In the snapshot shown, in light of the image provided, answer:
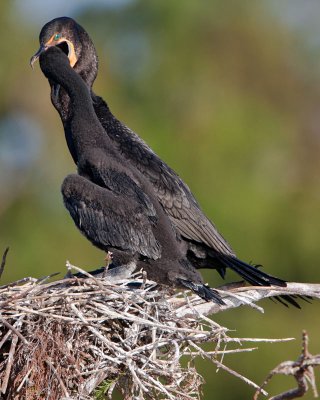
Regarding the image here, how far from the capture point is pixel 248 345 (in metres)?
16.5

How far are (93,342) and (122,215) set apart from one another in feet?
3.14

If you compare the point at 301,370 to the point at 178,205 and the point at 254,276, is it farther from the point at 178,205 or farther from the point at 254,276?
the point at 178,205

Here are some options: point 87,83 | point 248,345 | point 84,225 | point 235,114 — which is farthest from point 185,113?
point 84,225

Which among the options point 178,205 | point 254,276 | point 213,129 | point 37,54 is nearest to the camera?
point 254,276

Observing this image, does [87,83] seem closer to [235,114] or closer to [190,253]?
[190,253]

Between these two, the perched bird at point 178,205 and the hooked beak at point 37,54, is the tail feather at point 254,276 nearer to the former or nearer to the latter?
the perched bird at point 178,205

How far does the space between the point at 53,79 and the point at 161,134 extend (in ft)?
36.2

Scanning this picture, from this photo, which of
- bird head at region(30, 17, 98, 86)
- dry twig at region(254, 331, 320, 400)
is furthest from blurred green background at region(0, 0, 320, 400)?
dry twig at region(254, 331, 320, 400)

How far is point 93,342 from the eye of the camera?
6.73 metres

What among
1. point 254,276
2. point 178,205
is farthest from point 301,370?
point 178,205

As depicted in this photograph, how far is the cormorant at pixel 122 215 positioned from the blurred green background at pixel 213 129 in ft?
27.3

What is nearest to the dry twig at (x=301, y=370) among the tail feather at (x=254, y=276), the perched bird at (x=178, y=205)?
the tail feather at (x=254, y=276)

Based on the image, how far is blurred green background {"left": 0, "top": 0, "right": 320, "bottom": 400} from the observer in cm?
1703

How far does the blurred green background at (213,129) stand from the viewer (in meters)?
17.0
